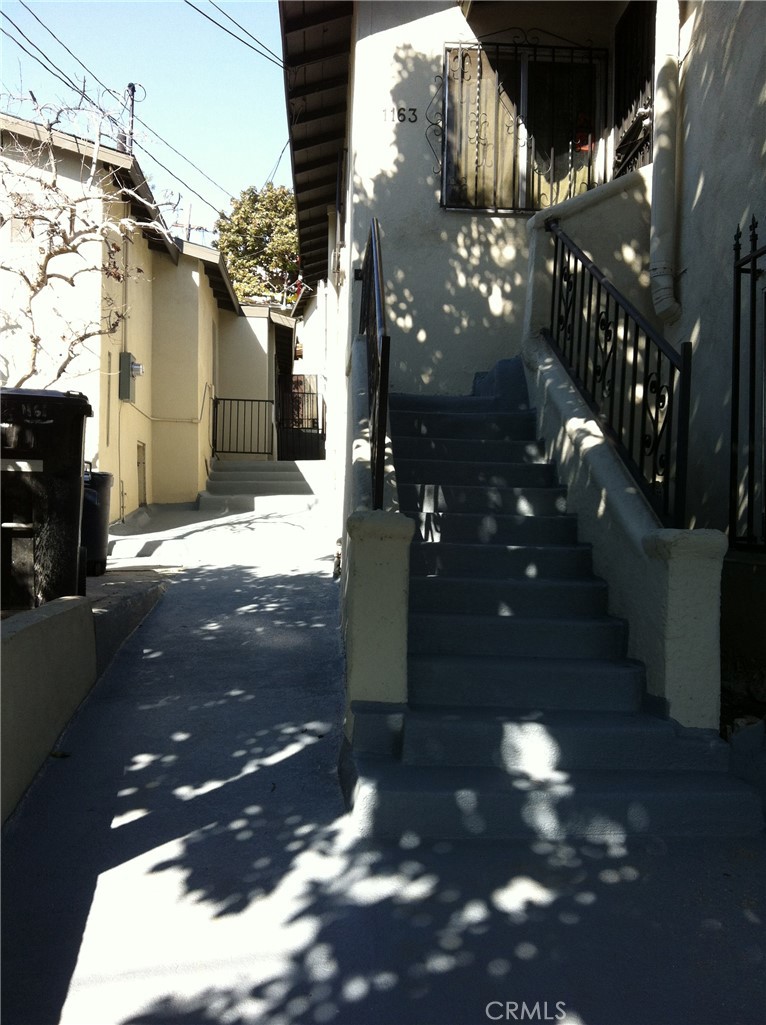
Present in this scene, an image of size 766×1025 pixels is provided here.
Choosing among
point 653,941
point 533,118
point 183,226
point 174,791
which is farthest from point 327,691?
point 183,226

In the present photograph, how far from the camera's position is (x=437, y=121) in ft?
25.9

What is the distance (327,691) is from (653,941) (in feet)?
8.49

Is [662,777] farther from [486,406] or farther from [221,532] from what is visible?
[221,532]

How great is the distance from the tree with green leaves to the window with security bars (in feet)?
69.4

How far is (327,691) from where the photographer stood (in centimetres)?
515

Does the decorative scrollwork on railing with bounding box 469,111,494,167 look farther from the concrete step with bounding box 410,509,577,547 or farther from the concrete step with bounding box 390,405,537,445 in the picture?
the concrete step with bounding box 410,509,577,547

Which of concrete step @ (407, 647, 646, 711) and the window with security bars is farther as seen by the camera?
the window with security bars

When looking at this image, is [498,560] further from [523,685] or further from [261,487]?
[261,487]

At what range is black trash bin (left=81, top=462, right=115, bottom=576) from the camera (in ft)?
25.5

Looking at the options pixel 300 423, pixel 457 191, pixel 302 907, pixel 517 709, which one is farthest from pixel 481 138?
pixel 300 423

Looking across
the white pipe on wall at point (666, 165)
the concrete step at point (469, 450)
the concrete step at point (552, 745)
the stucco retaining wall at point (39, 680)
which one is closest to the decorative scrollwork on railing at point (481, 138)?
the white pipe on wall at point (666, 165)

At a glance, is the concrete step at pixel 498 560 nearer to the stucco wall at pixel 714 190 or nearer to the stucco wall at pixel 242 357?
the stucco wall at pixel 714 190

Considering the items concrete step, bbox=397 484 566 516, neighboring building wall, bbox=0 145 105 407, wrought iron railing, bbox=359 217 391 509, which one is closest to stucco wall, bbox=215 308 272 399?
neighboring building wall, bbox=0 145 105 407

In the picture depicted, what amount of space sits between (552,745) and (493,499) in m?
1.99
